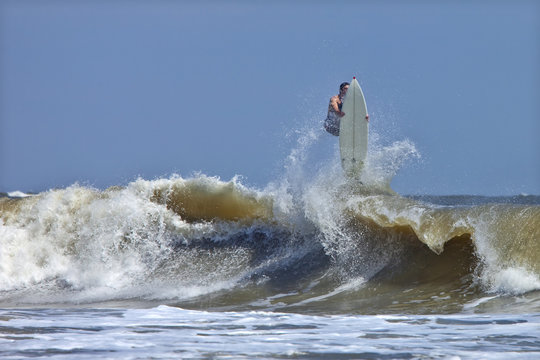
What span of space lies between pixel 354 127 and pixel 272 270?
9.94 feet

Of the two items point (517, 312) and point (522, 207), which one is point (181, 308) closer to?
point (517, 312)

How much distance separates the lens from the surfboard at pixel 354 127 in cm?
1023

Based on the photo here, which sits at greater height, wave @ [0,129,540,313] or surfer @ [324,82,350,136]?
surfer @ [324,82,350,136]

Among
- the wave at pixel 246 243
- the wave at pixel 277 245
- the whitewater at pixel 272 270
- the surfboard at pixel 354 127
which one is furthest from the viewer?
the surfboard at pixel 354 127

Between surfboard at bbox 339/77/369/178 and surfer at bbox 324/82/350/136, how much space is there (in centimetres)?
13

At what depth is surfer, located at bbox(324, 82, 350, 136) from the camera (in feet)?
34.3

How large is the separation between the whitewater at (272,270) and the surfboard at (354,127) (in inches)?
10.0

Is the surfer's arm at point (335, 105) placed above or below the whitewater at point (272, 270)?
above

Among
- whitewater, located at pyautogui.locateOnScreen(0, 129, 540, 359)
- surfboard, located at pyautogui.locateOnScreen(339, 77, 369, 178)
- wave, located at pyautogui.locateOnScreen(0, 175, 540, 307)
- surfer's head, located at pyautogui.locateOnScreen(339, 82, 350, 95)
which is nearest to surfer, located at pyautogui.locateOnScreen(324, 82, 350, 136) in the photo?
surfer's head, located at pyautogui.locateOnScreen(339, 82, 350, 95)

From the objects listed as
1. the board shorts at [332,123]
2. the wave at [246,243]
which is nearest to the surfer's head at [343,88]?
the board shorts at [332,123]

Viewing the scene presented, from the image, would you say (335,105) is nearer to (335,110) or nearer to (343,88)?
(335,110)

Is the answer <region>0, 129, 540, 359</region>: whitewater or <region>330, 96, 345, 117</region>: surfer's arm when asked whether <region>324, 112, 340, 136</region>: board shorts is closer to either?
<region>330, 96, 345, 117</region>: surfer's arm

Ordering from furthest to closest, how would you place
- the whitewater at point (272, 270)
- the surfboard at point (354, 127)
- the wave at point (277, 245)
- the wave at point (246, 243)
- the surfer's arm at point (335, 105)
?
1. the surfer's arm at point (335, 105)
2. the surfboard at point (354, 127)
3. the wave at point (246, 243)
4. the wave at point (277, 245)
5. the whitewater at point (272, 270)

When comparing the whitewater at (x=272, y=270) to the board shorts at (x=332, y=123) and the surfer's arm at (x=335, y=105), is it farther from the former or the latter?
the surfer's arm at (x=335, y=105)
